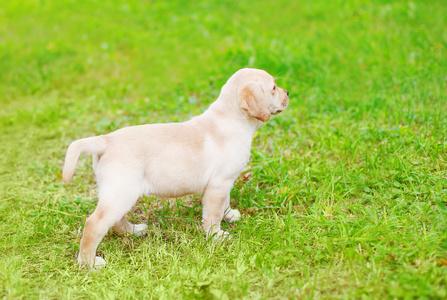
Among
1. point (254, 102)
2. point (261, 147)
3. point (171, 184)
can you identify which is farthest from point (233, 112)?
point (261, 147)

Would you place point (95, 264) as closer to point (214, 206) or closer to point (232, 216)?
point (214, 206)

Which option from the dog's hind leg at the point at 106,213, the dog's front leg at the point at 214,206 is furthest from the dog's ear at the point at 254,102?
the dog's hind leg at the point at 106,213

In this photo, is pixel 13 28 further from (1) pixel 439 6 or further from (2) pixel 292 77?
(1) pixel 439 6

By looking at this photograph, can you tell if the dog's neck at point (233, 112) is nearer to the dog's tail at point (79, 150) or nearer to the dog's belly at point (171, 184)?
the dog's belly at point (171, 184)

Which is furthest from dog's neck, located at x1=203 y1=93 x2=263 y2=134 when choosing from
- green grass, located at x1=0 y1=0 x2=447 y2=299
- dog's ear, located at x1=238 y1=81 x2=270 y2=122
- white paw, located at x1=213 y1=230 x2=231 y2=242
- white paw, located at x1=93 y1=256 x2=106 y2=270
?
white paw, located at x1=93 y1=256 x2=106 y2=270

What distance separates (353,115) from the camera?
5.18m

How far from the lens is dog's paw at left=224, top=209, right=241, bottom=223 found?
367 cm

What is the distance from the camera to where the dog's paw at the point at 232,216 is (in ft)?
12.1

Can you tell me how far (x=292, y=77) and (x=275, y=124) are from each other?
151 centimetres

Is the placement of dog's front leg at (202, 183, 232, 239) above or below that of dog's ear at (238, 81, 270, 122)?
below

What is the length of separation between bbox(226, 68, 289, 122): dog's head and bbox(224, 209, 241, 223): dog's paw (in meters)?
0.96

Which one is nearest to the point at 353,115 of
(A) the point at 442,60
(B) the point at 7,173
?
(A) the point at 442,60

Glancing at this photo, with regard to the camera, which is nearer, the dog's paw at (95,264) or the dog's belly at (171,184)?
the dog's paw at (95,264)

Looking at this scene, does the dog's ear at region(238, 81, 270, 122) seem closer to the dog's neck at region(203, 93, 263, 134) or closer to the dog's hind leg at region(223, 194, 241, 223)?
the dog's neck at region(203, 93, 263, 134)
